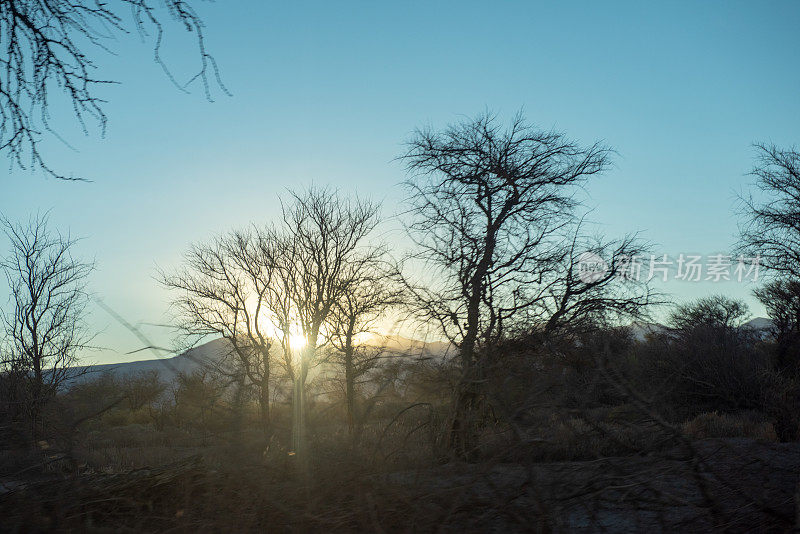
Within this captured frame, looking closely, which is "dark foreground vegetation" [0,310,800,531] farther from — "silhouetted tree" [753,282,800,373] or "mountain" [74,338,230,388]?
"silhouetted tree" [753,282,800,373]

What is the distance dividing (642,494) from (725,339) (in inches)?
838

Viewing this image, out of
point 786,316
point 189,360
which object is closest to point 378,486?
point 189,360

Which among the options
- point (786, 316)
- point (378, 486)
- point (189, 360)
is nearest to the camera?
point (378, 486)

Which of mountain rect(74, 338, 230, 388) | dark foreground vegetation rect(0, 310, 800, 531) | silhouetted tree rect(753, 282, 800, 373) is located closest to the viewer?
dark foreground vegetation rect(0, 310, 800, 531)

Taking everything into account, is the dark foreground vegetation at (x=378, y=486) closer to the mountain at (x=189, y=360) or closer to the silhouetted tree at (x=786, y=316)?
the mountain at (x=189, y=360)

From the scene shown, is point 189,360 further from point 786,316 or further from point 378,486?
point 786,316

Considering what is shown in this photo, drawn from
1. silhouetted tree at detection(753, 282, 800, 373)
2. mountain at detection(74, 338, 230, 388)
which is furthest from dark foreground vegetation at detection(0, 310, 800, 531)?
silhouetted tree at detection(753, 282, 800, 373)

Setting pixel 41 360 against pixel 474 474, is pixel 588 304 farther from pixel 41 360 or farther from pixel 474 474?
pixel 41 360

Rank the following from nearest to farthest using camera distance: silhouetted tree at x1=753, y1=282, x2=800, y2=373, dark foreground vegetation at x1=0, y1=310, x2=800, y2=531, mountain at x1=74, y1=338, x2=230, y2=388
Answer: dark foreground vegetation at x1=0, y1=310, x2=800, y2=531 → mountain at x1=74, y1=338, x2=230, y2=388 → silhouetted tree at x1=753, y1=282, x2=800, y2=373

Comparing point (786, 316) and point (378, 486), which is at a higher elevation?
point (786, 316)

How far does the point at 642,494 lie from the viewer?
2.79m

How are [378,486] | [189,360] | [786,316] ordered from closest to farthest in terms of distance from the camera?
[378,486] → [189,360] → [786,316]

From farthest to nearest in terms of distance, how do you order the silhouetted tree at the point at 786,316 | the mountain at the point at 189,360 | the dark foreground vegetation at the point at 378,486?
1. the silhouetted tree at the point at 786,316
2. the mountain at the point at 189,360
3. the dark foreground vegetation at the point at 378,486

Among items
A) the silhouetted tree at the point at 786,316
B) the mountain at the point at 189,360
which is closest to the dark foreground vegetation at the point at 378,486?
the mountain at the point at 189,360
